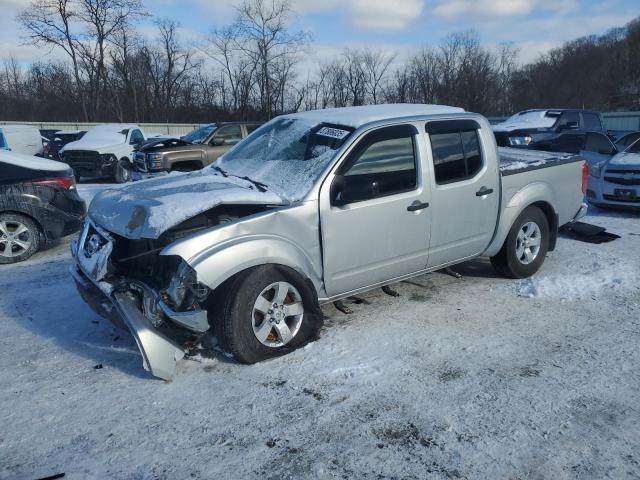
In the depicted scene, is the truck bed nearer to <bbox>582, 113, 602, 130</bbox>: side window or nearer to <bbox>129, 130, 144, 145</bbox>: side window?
<bbox>582, 113, 602, 130</bbox>: side window

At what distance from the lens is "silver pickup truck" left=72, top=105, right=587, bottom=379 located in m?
3.52

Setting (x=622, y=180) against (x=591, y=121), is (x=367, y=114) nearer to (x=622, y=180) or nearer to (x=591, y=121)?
(x=622, y=180)

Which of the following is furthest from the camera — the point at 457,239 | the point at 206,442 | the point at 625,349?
the point at 457,239

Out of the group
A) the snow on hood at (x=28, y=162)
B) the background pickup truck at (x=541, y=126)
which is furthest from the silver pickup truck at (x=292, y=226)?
the background pickup truck at (x=541, y=126)

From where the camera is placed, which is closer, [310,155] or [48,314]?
[310,155]

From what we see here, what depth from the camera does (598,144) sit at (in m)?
10.5

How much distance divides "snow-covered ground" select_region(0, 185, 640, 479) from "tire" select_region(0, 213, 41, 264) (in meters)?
2.02

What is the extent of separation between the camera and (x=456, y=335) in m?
4.25

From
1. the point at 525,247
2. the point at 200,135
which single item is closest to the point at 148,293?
the point at 525,247

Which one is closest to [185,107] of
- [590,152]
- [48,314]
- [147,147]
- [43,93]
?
[43,93]

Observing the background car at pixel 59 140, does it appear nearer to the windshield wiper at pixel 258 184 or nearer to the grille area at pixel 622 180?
the windshield wiper at pixel 258 184

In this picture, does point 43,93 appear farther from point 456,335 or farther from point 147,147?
point 456,335

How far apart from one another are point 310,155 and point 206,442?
94.6 inches

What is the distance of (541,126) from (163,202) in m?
13.7
